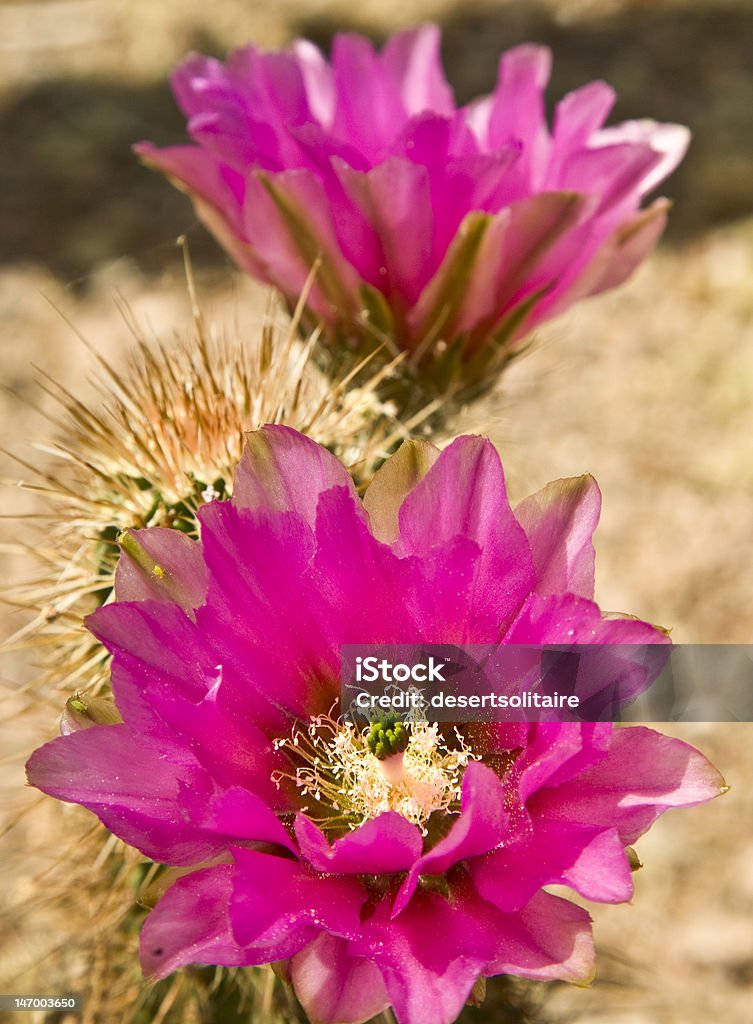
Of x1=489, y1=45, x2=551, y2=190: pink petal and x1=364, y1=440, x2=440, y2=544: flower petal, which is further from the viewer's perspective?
x1=489, y1=45, x2=551, y2=190: pink petal

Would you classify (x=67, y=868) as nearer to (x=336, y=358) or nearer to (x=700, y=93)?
(x=336, y=358)

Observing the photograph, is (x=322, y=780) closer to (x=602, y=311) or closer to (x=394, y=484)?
(x=394, y=484)

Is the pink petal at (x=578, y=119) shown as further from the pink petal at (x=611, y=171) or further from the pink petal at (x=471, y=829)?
the pink petal at (x=471, y=829)

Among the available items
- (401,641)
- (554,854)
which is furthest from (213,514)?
(554,854)

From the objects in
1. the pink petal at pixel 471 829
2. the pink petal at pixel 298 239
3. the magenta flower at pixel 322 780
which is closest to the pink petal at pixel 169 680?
the magenta flower at pixel 322 780

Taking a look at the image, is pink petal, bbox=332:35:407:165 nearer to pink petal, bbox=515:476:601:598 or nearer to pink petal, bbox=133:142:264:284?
pink petal, bbox=133:142:264:284

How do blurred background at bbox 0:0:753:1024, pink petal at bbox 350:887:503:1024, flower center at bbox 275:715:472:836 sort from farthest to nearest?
blurred background at bbox 0:0:753:1024, flower center at bbox 275:715:472:836, pink petal at bbox 350:887:503:1024

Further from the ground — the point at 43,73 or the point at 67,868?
the point at 43,73

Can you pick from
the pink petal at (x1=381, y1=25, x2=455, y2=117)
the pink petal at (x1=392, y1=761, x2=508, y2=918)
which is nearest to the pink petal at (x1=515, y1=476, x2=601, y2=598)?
the pink petal at (x1=392, y1=761, x2=508, y2=918)
